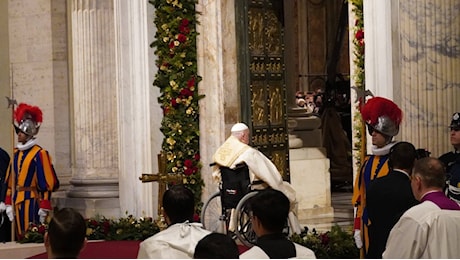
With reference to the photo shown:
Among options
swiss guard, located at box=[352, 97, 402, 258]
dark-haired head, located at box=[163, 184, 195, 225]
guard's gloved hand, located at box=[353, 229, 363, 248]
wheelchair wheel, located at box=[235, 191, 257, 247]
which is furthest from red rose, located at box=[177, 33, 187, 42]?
dark-haired head, located at box=[163, 184, 195, 225]

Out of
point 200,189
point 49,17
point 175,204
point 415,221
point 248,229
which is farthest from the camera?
point 49,17

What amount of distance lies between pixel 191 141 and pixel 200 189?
638mm

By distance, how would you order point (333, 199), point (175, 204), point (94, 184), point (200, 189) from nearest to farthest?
point (175, 204)
point (200, 189)
point (94, 184)
point (333, 199)

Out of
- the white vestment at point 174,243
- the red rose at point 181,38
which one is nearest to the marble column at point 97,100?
the red rose at point 181,38

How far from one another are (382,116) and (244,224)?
3.77 m

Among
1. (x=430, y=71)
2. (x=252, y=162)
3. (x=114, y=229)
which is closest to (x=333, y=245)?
(x=252, y=162)

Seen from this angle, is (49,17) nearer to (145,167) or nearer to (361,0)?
(145,167)

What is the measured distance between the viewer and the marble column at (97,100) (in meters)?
16.2

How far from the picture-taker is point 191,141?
15.3m

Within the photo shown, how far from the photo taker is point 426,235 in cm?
686

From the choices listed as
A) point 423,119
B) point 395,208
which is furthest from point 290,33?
point 395,208

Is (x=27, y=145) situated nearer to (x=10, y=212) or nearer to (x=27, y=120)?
(x=27, y=120)

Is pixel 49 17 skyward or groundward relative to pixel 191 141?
skyward

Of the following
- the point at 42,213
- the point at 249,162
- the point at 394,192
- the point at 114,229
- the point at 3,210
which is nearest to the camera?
the point at 394,192
